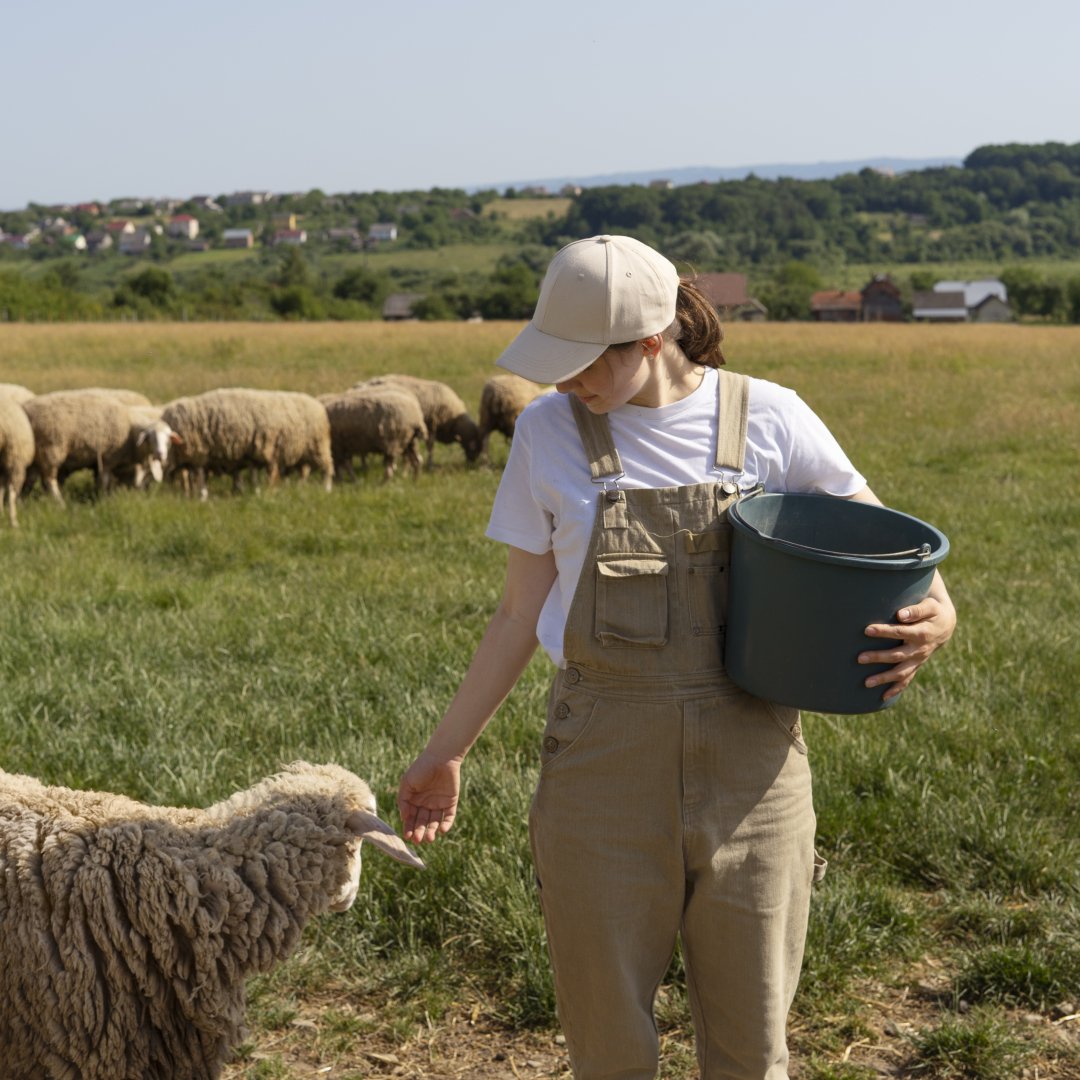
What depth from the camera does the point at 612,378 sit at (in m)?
2.14

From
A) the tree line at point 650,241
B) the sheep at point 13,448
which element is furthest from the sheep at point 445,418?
the tree line at point 650,241

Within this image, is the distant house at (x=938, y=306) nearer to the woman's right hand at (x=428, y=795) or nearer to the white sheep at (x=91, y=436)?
the white sheep at (x=91, y=436)

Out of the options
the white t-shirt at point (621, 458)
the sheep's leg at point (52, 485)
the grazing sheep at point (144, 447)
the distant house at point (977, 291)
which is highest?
the distant house at point (977, 291)

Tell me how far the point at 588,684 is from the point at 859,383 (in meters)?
22.1

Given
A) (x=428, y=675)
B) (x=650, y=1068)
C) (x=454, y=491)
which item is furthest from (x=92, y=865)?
(x=454, y=491)

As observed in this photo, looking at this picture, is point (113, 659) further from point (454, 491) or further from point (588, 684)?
point (454, 491)

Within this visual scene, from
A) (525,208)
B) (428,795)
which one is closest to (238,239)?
(525,208)

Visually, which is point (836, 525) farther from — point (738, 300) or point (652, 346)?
point (738, 300)

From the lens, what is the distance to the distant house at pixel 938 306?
73.2m

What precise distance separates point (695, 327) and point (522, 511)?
1.62 feet

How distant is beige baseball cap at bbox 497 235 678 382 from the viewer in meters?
2.06

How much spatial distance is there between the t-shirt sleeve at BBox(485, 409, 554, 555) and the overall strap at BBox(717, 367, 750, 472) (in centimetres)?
36

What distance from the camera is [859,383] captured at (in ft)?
75.7

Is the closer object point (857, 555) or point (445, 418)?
point (857, 555)
